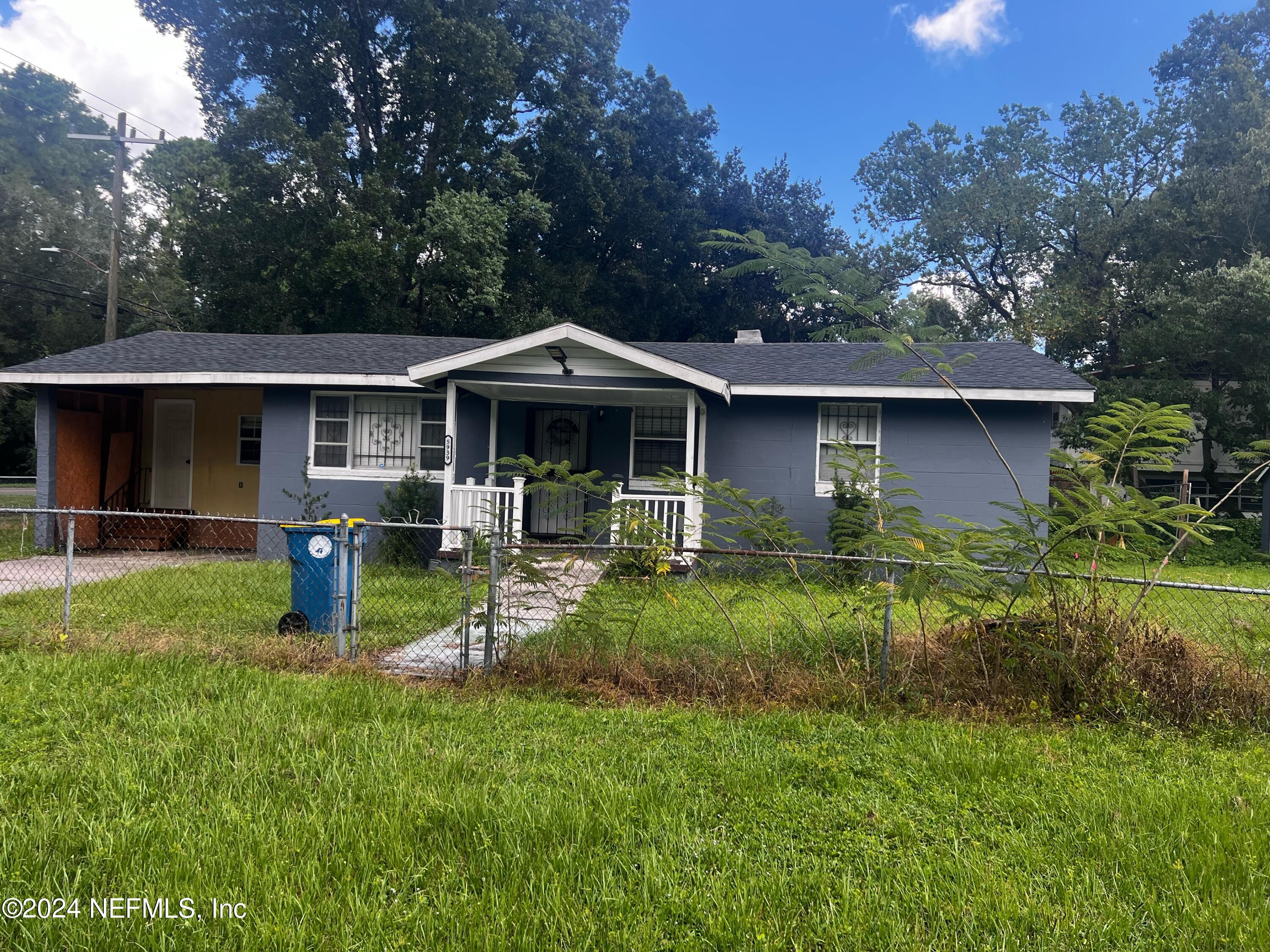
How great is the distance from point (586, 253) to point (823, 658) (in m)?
23.3

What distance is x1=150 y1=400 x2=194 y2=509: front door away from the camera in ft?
42.3

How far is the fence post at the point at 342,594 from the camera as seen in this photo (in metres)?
5.17

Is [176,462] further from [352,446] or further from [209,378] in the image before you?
[352,446]

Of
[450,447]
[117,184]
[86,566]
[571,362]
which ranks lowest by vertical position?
[86,566]

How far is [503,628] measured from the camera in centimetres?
529

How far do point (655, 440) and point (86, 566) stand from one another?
813 cm

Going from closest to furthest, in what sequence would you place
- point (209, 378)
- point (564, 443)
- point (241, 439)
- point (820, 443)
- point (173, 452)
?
point (209, 378)
point (820, 443)
point (564, 443)
point (241, 439)
point (173, 452)

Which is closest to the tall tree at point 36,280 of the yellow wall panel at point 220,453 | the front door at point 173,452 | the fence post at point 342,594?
the front door at point 173,452

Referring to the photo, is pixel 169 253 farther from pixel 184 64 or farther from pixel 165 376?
pixel 165 376

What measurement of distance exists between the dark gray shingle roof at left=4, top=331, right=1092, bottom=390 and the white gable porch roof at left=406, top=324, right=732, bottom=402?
0.73 meters

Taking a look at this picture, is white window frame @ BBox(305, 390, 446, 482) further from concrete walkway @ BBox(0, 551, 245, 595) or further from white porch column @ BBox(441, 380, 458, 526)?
concrete walkway @ BBox(0, 551, 245, 595)

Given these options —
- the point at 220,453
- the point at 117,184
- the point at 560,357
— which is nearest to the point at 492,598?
the point at 560,357

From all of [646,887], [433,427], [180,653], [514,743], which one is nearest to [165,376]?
[433,427]

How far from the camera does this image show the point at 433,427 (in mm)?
11508
